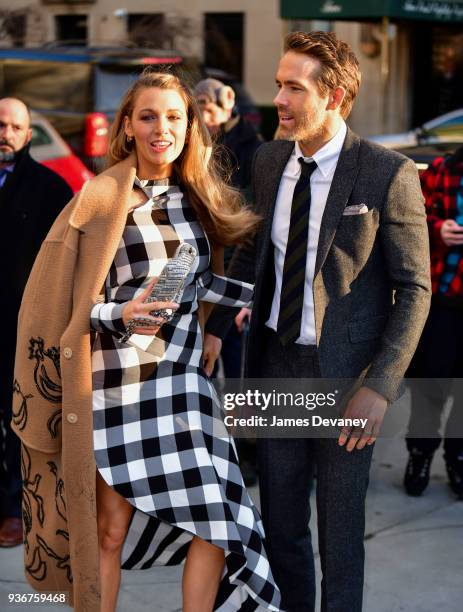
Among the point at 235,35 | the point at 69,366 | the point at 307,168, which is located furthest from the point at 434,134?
the point at 235,35

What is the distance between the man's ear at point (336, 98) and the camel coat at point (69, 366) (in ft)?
2.04

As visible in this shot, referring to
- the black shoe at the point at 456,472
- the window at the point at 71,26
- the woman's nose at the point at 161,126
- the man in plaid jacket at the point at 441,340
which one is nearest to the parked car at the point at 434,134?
the man in plaid jacket at the point at 441,340

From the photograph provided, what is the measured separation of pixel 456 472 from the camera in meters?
5.19

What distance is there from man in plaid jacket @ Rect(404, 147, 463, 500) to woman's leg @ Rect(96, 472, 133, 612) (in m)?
2.20

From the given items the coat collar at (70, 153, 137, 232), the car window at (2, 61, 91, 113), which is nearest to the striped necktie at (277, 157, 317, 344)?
the coat collar at (70, 153, 137, 232)

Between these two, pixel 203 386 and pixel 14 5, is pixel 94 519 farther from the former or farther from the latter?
pixel 14 5

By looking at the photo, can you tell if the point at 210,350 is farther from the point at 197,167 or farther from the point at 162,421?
the point at 197,167

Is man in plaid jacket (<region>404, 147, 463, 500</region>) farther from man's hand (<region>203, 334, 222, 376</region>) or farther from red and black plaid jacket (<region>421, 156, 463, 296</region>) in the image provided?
man's hand (<region>203, 334, 222, 376</region>)

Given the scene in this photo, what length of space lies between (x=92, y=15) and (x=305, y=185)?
69.8 ft

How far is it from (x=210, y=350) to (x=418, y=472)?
6.78 feet

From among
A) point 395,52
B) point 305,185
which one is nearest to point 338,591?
point 305,185

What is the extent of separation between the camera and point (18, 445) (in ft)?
15.5

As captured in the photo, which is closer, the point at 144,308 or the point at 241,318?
the point at 144,308

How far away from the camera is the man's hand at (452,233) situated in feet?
15.8
